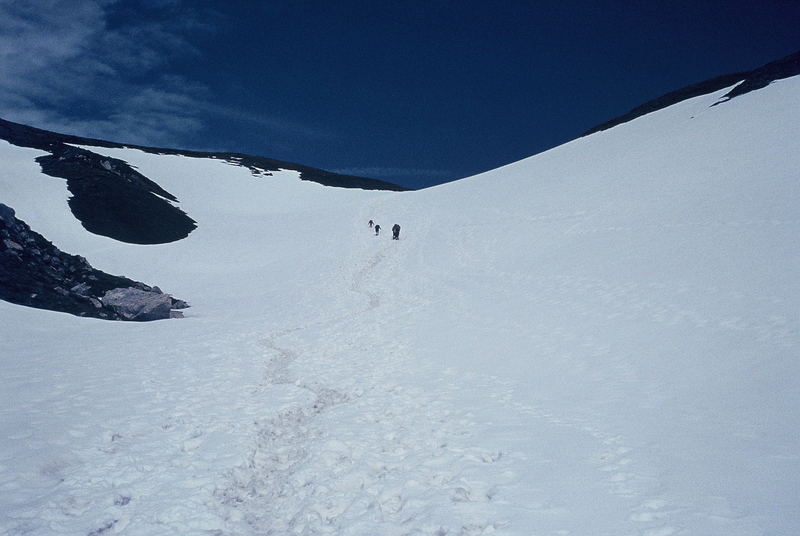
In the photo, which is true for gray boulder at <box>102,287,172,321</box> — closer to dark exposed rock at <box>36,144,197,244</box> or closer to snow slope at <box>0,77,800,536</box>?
snow slope at <box>0,77,800,536</box>

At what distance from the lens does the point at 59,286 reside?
70.0ft

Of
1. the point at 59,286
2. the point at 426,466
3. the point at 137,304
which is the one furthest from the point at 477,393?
the point at 59,286

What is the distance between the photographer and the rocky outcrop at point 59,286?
18.8 m

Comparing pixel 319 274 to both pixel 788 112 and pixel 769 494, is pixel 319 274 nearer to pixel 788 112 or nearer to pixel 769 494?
pixel 769 494

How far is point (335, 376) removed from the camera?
12055 millimetres

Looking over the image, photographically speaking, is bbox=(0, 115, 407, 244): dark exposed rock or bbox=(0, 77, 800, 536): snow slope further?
bbox=(0, 115, 407, 244): dark exposed rock

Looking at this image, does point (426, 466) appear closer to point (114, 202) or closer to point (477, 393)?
point (477, 393)

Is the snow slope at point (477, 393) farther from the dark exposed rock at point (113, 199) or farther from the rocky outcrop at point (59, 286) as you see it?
the dark exposed rock at point (113, 199)

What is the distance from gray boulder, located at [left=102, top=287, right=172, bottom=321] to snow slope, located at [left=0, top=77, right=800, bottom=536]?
152 centimetres

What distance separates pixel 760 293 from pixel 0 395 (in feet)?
57.1

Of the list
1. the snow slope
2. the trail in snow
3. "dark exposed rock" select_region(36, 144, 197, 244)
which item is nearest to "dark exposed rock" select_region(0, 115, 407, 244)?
"dark exposed rock" select_region(36, 144, 197, 244)

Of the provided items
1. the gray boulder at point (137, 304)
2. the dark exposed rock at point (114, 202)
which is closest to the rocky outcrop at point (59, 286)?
the gray boulder at point (137, 304)

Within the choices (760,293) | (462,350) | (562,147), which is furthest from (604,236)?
(562,147)

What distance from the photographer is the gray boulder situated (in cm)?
2131
